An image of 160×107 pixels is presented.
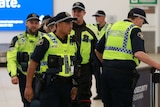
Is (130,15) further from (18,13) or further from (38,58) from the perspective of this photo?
(18,13)

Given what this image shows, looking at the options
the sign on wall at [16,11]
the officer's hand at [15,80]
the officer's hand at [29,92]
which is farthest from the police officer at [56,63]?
the sign on wall at [16,11]

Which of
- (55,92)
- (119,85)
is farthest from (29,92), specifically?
(119,85)

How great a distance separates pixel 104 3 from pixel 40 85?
37.8 feet

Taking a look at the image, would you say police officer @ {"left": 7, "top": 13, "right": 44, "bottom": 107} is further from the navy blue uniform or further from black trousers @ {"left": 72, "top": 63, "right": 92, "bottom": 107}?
the navy blue uniform

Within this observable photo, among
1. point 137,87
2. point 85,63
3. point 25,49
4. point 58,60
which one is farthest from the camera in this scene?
point 85,63

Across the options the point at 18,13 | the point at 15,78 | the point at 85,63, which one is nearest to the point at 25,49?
the point at 15,78

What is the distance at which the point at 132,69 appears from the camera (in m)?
3.91

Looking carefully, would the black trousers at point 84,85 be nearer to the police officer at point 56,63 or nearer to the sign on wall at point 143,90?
the sign on wall at point 143,90

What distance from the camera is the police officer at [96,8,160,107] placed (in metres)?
3.84

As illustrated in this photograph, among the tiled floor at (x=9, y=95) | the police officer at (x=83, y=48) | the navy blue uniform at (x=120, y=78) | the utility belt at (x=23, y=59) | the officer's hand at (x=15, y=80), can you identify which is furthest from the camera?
the tiled floor at (x=9, y=95)

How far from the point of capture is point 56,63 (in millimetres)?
3564

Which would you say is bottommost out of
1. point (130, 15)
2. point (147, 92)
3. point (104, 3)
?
point (147, 92)

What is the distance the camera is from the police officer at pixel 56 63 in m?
3.56

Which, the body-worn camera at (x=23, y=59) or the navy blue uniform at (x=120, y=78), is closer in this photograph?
the navy blue uniform at (x=120, y=78)
